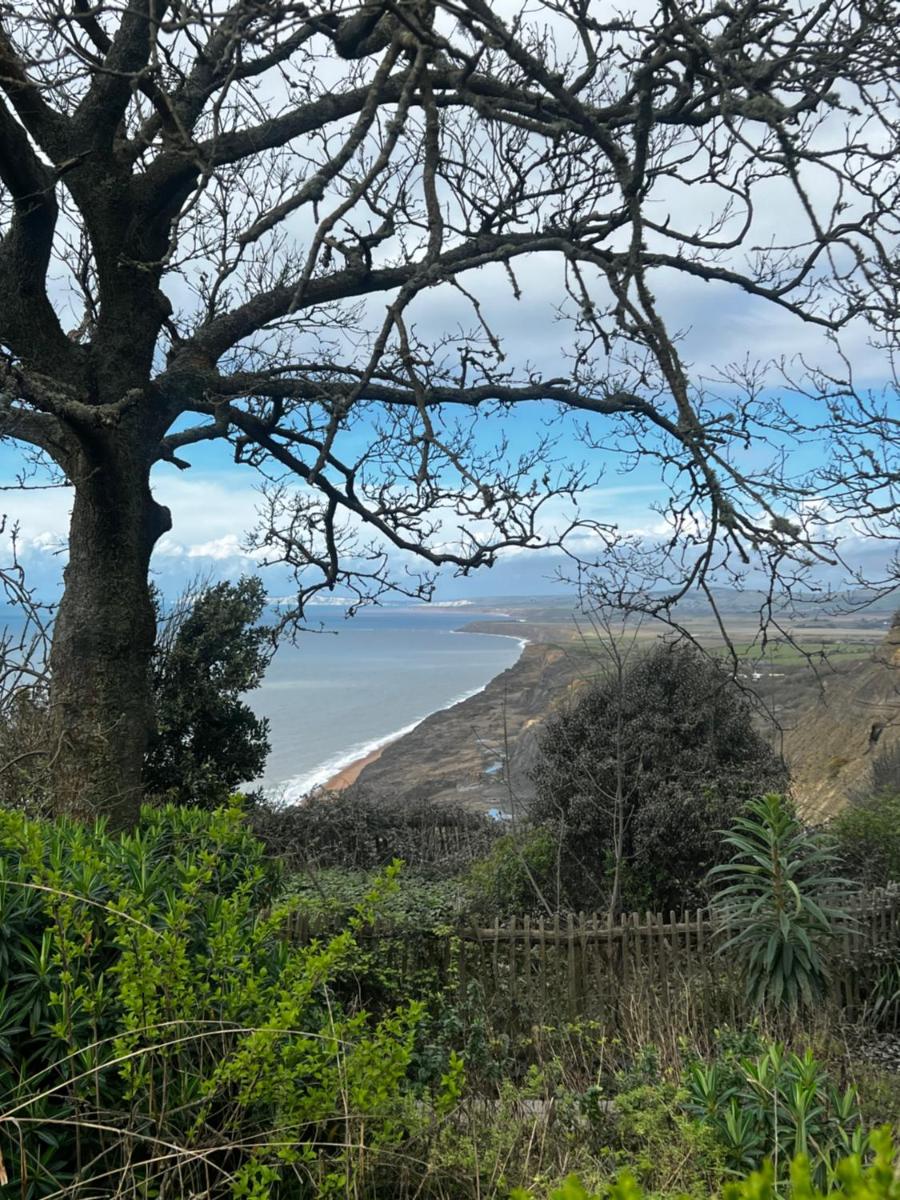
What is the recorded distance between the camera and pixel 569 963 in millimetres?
7281

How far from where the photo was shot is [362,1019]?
315 cm

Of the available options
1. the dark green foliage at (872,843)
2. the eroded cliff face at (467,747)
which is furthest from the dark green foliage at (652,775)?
→ the eroded cliff face at (467,747)

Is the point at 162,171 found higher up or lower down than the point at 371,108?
higher up

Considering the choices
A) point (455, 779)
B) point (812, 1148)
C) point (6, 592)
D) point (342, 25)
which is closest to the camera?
point (812, 1148)

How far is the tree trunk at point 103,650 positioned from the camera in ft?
25.7

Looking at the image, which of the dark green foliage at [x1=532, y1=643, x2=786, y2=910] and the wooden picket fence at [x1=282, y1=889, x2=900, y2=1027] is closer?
the wooden picket fence at [x1=282, y1=889, x2=900, y2=1027]

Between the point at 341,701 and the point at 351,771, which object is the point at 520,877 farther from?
the point at 341,701

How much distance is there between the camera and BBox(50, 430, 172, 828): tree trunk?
25.7 ft

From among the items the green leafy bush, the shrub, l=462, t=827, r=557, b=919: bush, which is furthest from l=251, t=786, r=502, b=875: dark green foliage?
the green leafy bush

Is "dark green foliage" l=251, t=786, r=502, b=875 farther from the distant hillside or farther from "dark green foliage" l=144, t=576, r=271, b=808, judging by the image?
"dark green foliage" l=144, t=576, r=271, b=808

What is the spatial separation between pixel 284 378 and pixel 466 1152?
7.51m

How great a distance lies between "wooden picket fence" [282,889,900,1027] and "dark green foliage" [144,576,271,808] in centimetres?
557

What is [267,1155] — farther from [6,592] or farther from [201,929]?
[6,592]

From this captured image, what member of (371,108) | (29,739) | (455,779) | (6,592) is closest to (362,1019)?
(371,108)
